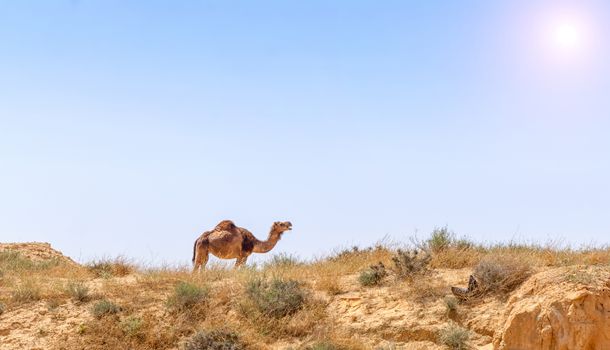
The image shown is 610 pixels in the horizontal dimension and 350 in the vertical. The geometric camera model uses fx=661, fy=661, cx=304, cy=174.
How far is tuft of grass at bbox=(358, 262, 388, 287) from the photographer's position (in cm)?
1284

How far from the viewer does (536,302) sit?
10078 millimetres

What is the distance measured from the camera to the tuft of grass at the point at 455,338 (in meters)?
10.5

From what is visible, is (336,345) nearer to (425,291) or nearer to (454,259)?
(425,291)

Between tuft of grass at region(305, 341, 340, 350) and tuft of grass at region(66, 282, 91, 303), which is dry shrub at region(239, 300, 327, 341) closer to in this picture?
tuft of grass at region(305, 341, 340, 350)

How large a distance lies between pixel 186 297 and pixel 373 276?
3.63 meters

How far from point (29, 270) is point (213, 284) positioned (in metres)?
6.63

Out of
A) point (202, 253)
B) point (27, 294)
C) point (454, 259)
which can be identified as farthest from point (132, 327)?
point (454, 259)

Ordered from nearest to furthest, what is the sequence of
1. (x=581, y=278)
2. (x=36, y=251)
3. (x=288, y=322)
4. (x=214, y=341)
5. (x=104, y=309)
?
(x=581, y=278) < (x=214, y=341) < (x=288, y=322) < (x=104, y=309) < (x=36, y=251)

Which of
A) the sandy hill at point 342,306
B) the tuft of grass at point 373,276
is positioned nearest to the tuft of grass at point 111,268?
the sandy hill at point 342,306

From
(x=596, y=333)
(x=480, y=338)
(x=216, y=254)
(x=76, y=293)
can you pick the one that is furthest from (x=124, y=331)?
(x=596, y=333)

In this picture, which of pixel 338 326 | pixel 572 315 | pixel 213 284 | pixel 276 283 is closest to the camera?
pixel 572 315

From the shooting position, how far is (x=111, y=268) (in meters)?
16.9

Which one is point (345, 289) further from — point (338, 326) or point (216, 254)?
point (216, 254)

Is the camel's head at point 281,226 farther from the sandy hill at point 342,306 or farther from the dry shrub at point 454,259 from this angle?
the dry shrub at point 454,259
